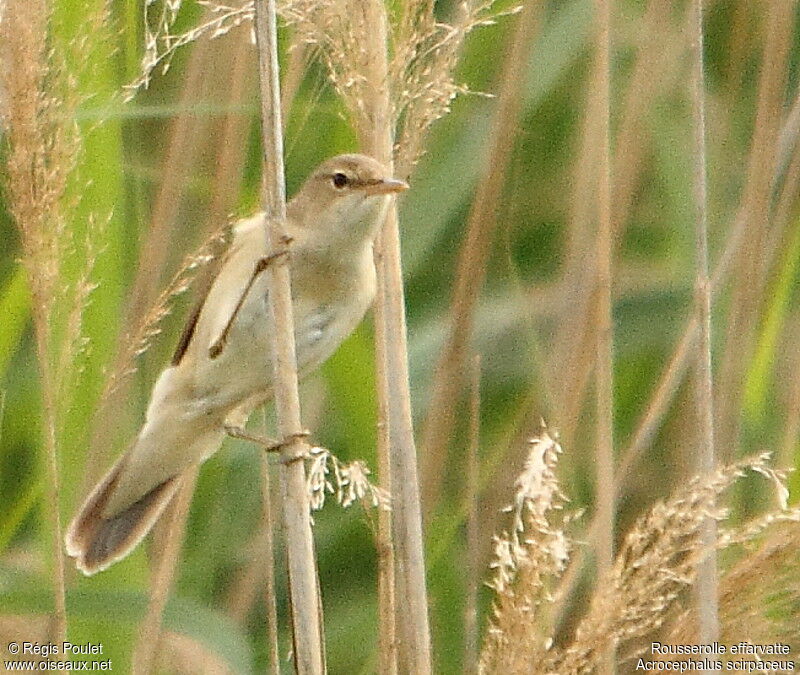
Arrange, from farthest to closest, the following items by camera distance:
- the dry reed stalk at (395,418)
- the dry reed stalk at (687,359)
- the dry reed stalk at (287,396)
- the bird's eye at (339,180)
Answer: the dry reed stalk at (687,359) → the bird's eye at (339,180) → the dry reed stalk at (395,418) → the dry reed stalk at (287,396)

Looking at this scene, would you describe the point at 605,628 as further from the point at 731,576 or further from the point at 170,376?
the point at 170,376

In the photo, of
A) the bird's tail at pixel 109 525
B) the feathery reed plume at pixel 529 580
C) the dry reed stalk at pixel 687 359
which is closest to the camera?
the feathery reed plume at pixel 529 580

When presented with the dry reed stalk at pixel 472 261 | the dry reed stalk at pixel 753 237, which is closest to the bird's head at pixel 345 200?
the dry reed stalk at pixel 472 261

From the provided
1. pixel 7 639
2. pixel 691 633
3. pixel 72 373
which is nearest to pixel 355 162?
pixel 72 373

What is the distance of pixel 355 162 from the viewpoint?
1.82 meters

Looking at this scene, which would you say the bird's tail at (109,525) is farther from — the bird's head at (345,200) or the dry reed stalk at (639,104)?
the dry reed stalk at (639,104)

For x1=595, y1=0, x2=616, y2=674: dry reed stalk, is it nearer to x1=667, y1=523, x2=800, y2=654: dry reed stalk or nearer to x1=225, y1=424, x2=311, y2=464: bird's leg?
x1=667, y1=523, x2=800, y2=654: dry reed stalk

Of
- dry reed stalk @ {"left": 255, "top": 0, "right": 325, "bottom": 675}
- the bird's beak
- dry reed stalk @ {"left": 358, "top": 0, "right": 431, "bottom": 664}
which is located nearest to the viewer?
dry reed stalk @ {"left": 255, "top": 0, "right": 325, "bottom": 675}

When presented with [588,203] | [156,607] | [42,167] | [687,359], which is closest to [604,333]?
[687,359]

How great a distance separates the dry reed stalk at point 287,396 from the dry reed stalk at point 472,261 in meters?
0.63

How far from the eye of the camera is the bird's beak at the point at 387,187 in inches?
68.4

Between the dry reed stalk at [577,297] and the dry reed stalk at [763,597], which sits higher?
the dry reed stalk at [577,297]

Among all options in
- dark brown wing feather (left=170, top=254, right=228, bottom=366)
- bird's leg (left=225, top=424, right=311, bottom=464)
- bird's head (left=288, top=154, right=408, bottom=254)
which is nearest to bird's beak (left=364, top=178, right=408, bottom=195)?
bird's head (left=288, top=154, right=408, bottom=254)

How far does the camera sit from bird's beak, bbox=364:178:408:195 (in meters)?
1.74
